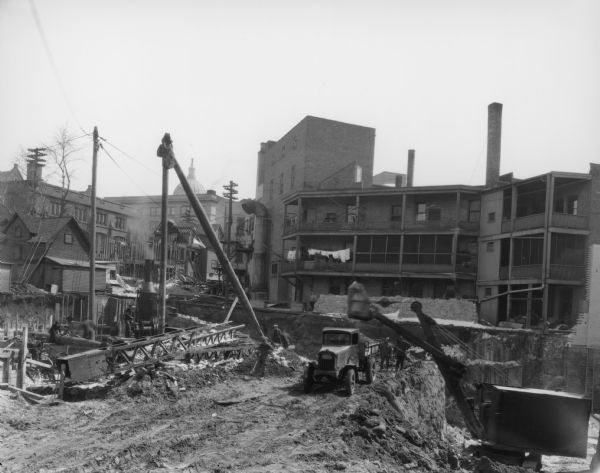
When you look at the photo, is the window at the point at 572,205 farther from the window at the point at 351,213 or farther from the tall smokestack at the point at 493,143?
the window at the point at 351,213

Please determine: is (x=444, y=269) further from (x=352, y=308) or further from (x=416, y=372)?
(x=352, y=308)

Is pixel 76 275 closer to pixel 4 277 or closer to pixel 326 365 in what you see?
pixel 4 277

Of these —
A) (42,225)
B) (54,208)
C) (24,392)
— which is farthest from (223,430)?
(54,208)

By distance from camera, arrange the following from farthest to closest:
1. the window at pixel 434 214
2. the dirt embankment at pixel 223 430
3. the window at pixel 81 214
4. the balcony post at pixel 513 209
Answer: the window at pixel 81 214 < the window at pixel 434 214 < the balcony post at pixel 513 209 < the dirt embankment at pixel 223 430

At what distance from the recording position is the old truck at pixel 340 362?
18023 millimetres

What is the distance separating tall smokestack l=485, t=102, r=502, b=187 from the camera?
42438mm

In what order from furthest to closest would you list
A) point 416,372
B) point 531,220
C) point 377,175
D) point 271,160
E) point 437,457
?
point 377,175, point 271,160, point 531,220, point 416,372, point 437,457

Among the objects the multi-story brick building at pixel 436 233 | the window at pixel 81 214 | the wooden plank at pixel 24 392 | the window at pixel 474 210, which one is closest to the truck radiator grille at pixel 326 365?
the wooden plank at pixel 24 392

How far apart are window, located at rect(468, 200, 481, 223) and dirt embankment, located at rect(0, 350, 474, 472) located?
24776 mm

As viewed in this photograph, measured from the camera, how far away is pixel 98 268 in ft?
155

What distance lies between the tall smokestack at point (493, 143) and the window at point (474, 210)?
64.6 inches

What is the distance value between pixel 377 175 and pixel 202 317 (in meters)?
41.1

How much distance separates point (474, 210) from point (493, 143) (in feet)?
18.3

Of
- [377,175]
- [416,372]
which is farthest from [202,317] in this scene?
[377,175]
